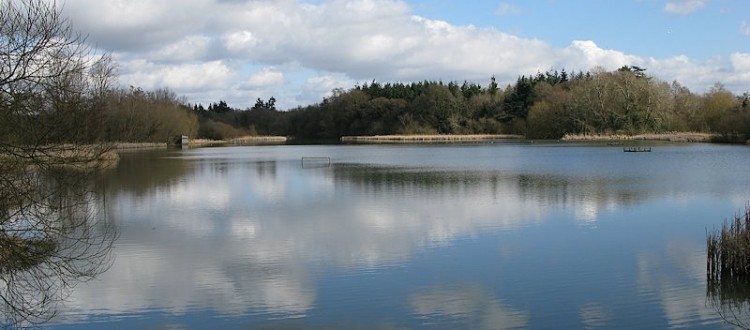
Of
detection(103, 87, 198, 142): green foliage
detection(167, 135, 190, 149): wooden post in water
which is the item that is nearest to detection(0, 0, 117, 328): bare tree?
detection(103, 87, 198, 142): green foliage

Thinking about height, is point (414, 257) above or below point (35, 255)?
below

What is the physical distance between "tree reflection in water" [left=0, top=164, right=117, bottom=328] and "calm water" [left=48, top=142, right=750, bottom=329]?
318mm

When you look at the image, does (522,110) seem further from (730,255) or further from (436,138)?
(730,255)

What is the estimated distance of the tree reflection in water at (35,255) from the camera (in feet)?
21.9

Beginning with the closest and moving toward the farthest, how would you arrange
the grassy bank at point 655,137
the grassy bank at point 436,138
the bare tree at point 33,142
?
the bare tree at point 33,142, the grassy bank at point 655,137, the grassy bank at point 436,138

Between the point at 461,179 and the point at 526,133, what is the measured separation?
4843 centimetres

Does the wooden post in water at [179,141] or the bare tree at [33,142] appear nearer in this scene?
the bare tree at [33,142]

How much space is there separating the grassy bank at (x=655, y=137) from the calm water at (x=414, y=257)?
33.6m

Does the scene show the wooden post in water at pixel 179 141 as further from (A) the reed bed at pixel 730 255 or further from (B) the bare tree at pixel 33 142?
(A) the reed bed at pixel 730 255

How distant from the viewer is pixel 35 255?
714 centimetres

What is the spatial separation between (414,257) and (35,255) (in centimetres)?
470

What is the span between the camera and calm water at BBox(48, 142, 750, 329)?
6559 mm

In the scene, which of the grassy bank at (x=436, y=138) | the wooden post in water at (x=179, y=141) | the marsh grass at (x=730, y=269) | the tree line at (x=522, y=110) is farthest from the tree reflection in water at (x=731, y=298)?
the wooden post in water at (x=179, y=141)

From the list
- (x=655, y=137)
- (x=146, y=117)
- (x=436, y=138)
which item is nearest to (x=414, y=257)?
(x=655, y=137)
